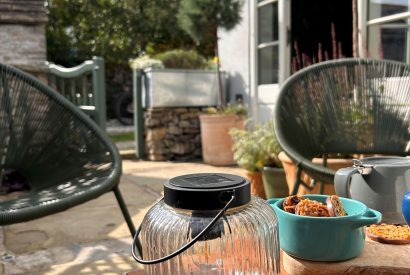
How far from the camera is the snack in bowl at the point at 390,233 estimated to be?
693 millimetres

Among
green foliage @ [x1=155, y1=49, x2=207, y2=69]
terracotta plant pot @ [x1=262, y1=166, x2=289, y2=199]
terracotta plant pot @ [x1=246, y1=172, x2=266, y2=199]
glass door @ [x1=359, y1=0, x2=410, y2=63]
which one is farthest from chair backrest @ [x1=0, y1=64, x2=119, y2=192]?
green foliage @ [x1=155, y1=49, x2=207, y2=69]

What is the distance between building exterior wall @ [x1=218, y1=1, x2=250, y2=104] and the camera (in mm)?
4480

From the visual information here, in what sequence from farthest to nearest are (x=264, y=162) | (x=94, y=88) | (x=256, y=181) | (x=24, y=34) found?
(x=24, y=34) < (x=94, y=88) < (x=256, y=181) < (x=264, y=162)

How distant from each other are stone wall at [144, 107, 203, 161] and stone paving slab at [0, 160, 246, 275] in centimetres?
165

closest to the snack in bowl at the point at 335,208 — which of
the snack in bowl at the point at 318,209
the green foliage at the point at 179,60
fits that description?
the snack in bowl at the point at 318,209

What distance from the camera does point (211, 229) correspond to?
0.54 meters

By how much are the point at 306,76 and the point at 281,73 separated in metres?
2.04

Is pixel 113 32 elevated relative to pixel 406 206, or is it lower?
elevated

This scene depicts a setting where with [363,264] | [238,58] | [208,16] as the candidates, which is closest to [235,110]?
[238,58]

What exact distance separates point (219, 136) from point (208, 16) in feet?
3.97

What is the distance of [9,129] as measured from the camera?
1.70m

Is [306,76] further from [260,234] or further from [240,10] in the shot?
[240,10]

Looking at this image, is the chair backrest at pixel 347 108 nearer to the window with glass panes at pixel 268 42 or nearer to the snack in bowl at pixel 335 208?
the snack in bowl at pixel 335 208

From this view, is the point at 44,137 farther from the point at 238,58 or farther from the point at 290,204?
the point at 238,58
